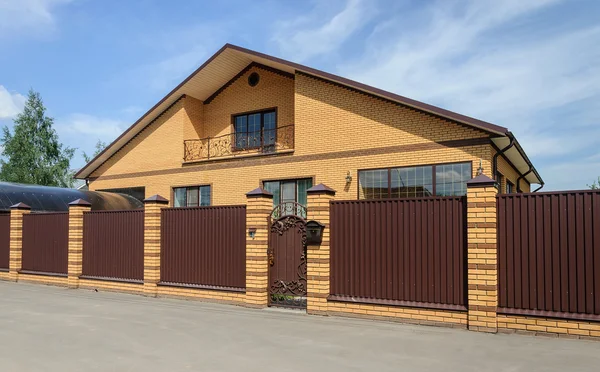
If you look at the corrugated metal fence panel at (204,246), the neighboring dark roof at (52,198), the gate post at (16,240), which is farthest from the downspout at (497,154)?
the gate post at (16,240)

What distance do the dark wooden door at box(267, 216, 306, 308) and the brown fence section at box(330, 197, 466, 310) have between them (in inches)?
31.2

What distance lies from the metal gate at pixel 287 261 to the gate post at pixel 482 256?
3.20 meters

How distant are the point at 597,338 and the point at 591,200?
1942 millimetres

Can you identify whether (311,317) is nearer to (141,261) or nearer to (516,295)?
(516,295)

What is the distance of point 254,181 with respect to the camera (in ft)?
49.9

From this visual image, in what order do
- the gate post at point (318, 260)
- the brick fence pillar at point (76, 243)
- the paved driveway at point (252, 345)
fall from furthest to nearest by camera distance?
the brick fence pillar at point (76, 243), the gate post at point (318, 260), the paved driveway at point (252, 345)

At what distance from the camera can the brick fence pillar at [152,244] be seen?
1113 centimetres

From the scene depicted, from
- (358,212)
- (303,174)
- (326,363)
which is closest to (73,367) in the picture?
(326,363)

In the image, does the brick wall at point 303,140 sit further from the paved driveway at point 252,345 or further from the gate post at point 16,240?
the paved driveway at point 252,345

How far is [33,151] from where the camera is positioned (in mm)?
38531

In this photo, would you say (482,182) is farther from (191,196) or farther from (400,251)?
(191,196)

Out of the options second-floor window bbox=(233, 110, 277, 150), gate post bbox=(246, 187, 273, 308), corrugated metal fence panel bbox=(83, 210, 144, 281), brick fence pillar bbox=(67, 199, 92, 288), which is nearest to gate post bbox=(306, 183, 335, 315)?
gate post bbox=(246, 187, 273, 308)

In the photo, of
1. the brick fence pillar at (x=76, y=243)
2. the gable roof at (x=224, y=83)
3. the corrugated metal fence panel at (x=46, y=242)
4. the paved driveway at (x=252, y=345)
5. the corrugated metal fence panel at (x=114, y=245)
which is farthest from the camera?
the corrugated metal fence panel at (x=46, y=242)

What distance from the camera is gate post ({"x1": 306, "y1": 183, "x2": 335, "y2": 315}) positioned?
28.6 ft
